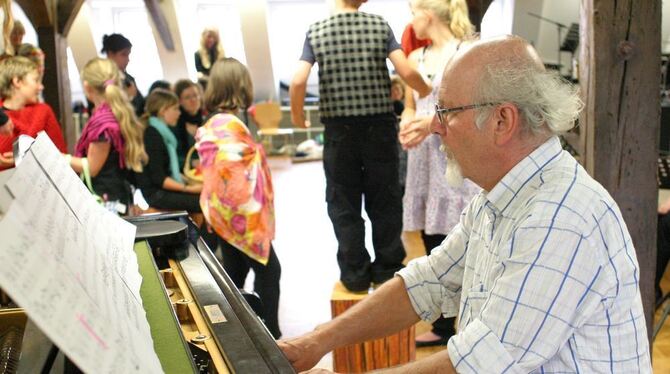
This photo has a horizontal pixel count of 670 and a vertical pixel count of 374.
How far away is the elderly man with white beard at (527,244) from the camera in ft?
4.64

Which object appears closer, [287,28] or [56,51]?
[56,51]

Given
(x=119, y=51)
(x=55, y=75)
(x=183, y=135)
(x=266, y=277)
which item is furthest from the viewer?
(x=55, y=75)

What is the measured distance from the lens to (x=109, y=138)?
14.1 ft


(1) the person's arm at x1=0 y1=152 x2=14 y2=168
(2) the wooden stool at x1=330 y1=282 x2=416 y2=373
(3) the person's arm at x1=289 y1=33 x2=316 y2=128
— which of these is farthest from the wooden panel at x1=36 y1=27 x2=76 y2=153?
(2) the wooden stool at x1=330 y1=282 x2=416 y2=373

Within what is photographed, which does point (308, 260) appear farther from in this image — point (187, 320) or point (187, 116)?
point (187, 320)

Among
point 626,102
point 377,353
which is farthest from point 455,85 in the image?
point 377,353

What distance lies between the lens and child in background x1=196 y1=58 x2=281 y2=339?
3658 mm

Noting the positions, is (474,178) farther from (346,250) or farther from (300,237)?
(300,237)

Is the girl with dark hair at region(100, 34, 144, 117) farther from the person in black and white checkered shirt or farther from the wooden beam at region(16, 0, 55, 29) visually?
the person in black and white checkered shirt

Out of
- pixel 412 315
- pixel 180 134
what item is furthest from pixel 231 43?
pixel 412 315

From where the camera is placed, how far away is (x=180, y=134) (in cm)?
526

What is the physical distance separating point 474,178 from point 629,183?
159cm

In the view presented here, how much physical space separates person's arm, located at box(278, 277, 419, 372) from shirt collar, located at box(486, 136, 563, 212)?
430 millimetres

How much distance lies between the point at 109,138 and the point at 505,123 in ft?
10.3
